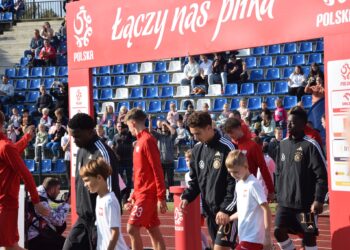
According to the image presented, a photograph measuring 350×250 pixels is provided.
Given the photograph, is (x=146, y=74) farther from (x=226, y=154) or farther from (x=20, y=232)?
(x=226, y=154)

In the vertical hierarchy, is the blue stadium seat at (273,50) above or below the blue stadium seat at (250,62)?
above

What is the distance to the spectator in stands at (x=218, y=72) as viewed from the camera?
1041 inches

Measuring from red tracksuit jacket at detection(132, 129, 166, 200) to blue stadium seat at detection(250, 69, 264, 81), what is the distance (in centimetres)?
1626

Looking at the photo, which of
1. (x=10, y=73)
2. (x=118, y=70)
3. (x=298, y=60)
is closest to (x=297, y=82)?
(x=298, y=60)

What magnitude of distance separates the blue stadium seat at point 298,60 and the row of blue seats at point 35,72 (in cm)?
843

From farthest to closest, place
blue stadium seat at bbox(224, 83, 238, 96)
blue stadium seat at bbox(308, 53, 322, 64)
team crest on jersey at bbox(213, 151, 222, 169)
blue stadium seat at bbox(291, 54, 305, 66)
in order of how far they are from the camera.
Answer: blue stadium seat at bbox(291, 54, 305, 66), blue stadium seat at bbox(308, 53, 322, 64), blue stadium seat at bbox(224, 83, 238, 96), team crest on jersey at bbox(213, 151, 222, 169)

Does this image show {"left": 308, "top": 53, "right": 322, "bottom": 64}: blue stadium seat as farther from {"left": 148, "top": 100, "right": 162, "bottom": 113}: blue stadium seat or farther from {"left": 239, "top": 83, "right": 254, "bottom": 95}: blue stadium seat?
{"left": 148, "top": 100, "right": 162, "bottom": 113}: blue stadium seat

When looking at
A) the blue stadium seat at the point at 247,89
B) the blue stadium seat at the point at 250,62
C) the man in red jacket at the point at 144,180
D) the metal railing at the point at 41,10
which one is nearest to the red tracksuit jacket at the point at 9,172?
the man in red jacket at the point at 144,180

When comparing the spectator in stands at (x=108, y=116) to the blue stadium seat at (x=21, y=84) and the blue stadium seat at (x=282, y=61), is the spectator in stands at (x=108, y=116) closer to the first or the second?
the blue stadium seat at (x=282, y=61)

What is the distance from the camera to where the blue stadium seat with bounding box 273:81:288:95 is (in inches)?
1023

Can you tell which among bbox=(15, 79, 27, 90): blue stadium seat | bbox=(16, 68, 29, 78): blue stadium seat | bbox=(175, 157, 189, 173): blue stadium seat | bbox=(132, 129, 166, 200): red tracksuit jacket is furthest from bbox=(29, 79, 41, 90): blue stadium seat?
bbox=(132, 129, 166, 200): red tracksuit jacket

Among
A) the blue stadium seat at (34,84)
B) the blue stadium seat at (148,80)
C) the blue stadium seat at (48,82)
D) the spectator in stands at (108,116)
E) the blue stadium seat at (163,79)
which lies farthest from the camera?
the blue stadium seat at (34,84)

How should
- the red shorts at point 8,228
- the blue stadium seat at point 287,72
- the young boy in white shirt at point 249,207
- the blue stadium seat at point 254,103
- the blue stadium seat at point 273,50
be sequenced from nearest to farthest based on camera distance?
the young boy in white shirt at point 249,207 → the red shorts at point 8,228 → the blue stadium seat at point 254,103 → the blue stadium seat at point 287,72 → the blue stadium seat at point 273,50

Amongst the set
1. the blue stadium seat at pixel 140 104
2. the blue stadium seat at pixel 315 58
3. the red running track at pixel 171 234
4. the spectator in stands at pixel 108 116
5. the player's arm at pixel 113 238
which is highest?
the blue stadium seat at pixel 315 58
